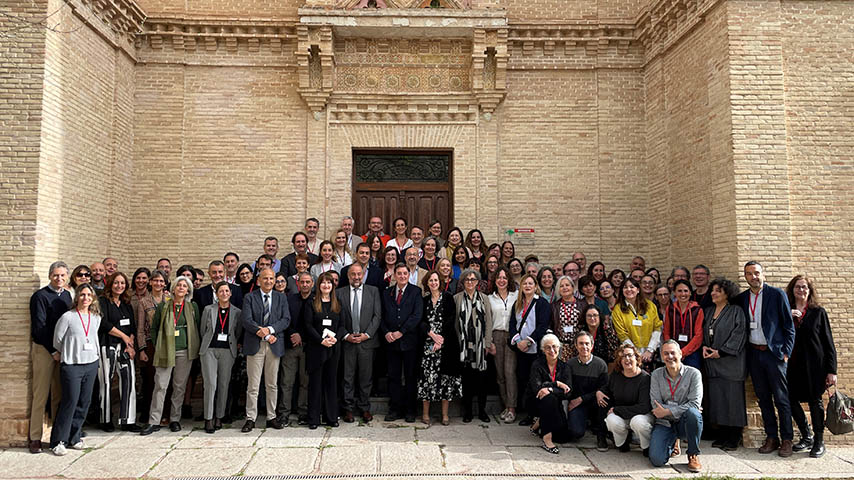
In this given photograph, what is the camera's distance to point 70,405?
20.4 feet

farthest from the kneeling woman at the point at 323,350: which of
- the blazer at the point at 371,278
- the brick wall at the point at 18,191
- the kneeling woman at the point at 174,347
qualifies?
the brick wall at the point at 18,191

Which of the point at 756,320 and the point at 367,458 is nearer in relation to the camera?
the point at 367,458

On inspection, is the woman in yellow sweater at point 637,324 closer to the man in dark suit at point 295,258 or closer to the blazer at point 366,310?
the blazer at point 366,310

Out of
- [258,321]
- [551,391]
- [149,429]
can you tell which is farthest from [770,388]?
[149,429]

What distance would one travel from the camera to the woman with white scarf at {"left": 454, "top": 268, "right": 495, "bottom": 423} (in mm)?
7047

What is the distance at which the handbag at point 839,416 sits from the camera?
6.23m

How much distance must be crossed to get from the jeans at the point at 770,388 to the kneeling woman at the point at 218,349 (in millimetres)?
6020

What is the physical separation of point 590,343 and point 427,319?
77.6 inches

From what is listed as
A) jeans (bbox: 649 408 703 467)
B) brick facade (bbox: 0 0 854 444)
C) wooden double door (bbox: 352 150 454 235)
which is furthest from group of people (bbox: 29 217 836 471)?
wooden double door (bbox: 352 150 454 235)

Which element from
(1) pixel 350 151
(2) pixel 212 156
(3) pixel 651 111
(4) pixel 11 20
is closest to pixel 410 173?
(1) pixel 350 151

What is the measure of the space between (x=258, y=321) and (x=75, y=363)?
193 cm

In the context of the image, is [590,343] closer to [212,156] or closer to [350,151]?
[350,151]

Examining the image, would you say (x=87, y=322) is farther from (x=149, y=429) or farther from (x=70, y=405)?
(x=149, y=429)

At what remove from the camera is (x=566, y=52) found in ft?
34.4
